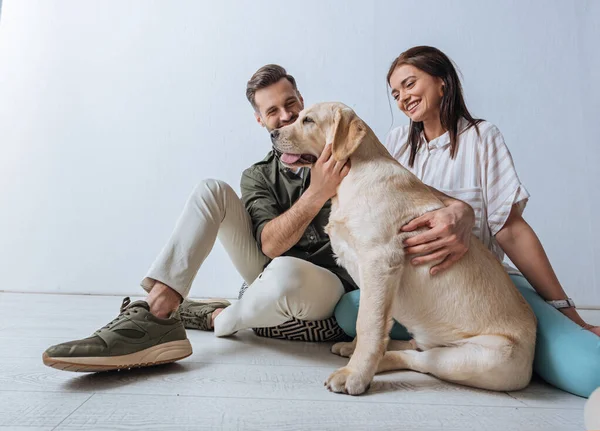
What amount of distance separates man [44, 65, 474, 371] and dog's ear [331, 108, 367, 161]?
0.05 meters

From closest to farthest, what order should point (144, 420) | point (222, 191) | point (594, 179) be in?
point (144, 420)
point (222, 191)
point (594, 179)

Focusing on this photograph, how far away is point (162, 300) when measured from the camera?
1.44 meters

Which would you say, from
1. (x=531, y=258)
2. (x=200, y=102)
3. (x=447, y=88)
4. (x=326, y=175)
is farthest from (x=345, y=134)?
(x=200, y=102)

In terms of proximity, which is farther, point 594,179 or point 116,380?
point 594,179

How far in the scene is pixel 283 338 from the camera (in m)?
1.96

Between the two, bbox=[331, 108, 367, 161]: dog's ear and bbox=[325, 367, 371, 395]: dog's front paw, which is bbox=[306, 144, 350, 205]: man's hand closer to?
bbox=[331, 108, 367, 161]: dog's ear

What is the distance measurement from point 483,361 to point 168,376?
0.95 metres

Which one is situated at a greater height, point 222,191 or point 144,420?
point 222,191

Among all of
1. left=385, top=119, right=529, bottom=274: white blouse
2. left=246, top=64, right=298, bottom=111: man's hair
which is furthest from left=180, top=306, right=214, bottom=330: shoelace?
left=385, top=119, right=529, bottom=274: white blouse

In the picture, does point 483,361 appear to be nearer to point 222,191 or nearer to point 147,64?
point 222,191

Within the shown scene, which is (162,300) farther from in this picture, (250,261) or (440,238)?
(440,238)

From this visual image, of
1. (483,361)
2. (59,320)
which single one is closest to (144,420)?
(483,361)

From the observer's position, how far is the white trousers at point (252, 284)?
1493mm

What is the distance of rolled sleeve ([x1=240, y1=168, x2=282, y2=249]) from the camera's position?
1.94 m
